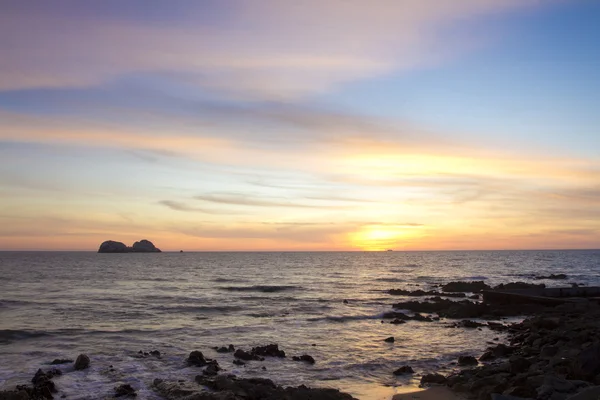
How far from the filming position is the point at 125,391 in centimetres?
1575

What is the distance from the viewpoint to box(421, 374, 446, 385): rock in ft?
53.9

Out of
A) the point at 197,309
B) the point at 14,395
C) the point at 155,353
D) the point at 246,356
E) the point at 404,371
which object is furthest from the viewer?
the point at 197,309

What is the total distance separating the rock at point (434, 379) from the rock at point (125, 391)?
1024cm

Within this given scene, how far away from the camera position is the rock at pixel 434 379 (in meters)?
16.4

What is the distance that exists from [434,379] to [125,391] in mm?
10917

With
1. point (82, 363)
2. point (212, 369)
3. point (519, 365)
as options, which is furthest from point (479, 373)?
point (82, 363)

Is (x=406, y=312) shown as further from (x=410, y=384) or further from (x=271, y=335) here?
(x=410, y=384)

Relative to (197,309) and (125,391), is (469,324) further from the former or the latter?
(125,391)

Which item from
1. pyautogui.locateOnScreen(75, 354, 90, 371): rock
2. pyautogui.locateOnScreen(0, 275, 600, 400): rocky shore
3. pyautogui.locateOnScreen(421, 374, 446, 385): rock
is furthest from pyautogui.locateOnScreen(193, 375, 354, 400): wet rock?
pyautogui.locateOnScreen(75, 354, 90, 371): rock

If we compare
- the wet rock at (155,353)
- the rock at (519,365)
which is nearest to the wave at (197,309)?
the wet rock at (155,353)

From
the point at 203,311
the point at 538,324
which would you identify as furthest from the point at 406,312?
the point at 203,311

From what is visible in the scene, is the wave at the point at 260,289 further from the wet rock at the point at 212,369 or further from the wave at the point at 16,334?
the wet rock at the point at 212,369

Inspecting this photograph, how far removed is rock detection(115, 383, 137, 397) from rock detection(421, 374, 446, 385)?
10240 millimetres

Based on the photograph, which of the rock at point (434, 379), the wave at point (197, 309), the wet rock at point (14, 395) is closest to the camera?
the wet rock at point (14, 395)
